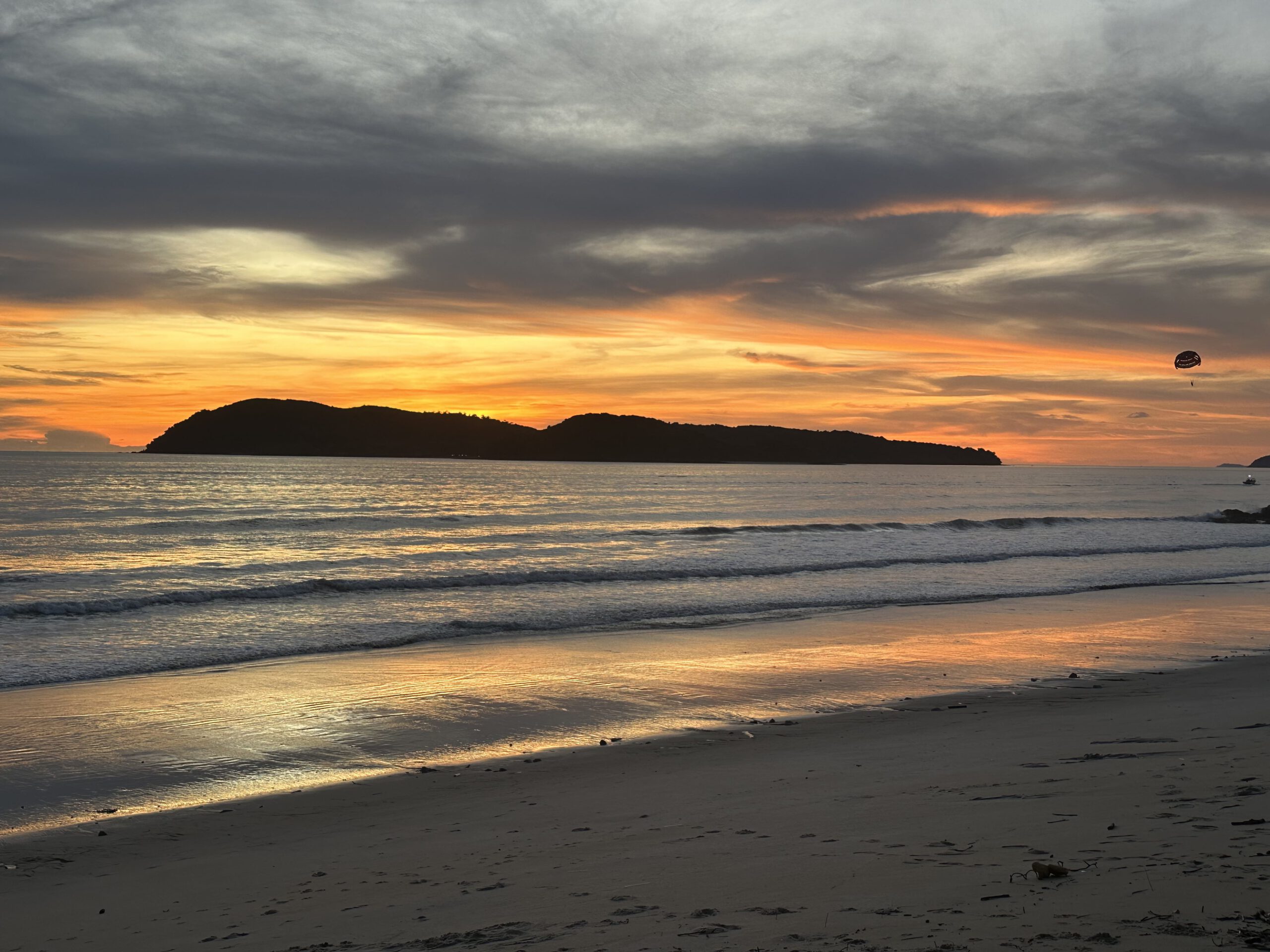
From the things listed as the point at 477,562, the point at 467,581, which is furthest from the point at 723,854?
the point at 477,562

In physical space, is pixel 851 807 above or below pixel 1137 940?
below

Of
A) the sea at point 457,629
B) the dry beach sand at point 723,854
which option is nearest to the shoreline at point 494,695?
the sea at point 457,629

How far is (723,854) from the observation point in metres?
5.98

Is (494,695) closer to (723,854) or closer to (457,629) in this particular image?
(457,629)

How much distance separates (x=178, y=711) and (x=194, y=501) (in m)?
56.7

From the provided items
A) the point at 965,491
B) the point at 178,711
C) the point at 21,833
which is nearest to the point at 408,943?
the point at 21,833

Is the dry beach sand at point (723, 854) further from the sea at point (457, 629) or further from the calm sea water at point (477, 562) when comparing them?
the calm sea water at point (477, 562)

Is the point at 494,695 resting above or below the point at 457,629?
above

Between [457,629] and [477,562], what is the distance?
1346 cm

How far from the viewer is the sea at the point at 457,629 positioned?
10.1 metres

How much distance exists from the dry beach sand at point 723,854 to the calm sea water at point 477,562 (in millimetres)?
8627

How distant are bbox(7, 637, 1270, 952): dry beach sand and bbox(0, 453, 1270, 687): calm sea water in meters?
8.63

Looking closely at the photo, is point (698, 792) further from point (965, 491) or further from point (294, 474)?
point (294, 474)

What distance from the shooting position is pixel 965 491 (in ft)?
363
